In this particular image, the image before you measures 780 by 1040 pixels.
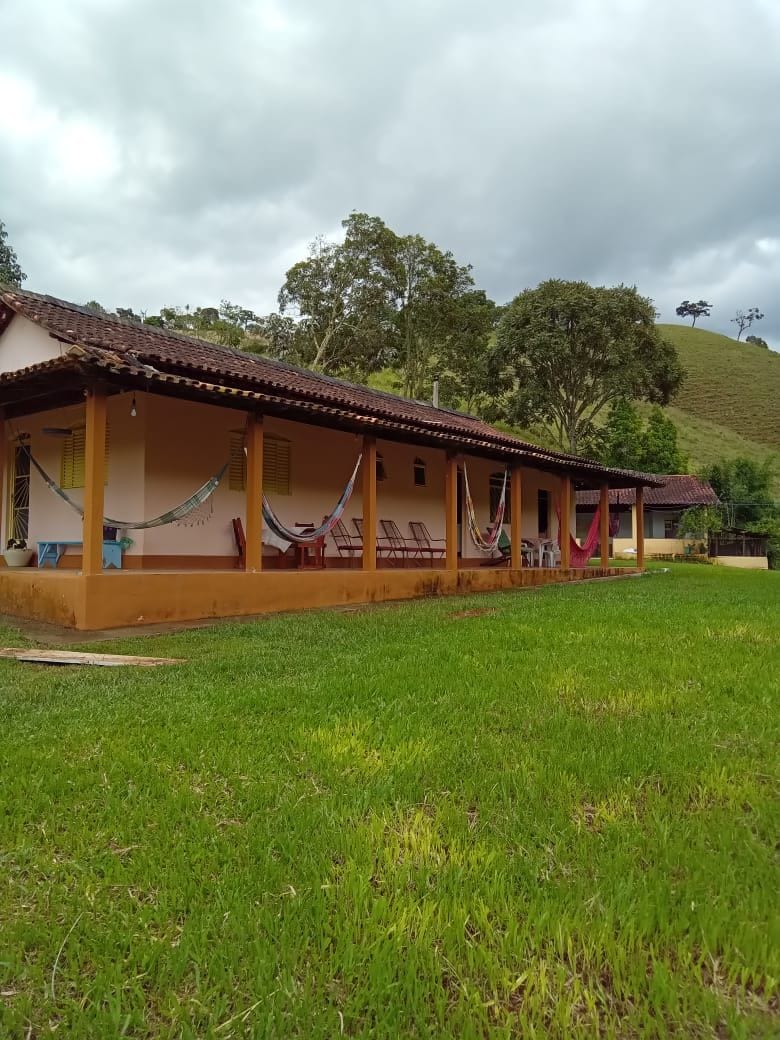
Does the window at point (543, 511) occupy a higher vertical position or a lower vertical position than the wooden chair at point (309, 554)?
higher

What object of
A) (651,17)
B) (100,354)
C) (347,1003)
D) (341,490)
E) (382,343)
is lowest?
(347,1003)

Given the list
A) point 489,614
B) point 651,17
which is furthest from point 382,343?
point 489,614

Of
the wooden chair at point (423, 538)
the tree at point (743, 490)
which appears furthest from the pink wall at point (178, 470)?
the tree at point (743, 490)

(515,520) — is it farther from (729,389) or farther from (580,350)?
(729,389)

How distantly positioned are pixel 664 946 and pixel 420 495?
12.3 m

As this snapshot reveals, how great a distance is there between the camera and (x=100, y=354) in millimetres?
6934

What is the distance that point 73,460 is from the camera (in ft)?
33.9

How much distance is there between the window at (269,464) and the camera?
10.3m

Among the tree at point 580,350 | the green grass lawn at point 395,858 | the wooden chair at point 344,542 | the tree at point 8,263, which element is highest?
the tree at point 8,263

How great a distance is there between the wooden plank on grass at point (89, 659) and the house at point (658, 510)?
26.2m

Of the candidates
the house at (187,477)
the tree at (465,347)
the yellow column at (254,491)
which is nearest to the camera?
the house at (187,477)

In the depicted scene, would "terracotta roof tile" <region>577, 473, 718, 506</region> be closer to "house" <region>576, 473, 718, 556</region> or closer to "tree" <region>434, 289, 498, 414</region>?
"house" <region>576, 473, 718, 556</region>

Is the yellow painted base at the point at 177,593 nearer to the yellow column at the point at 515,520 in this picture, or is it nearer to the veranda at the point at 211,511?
the veranda at the point at 211,511

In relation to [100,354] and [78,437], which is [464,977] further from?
[78,437]
